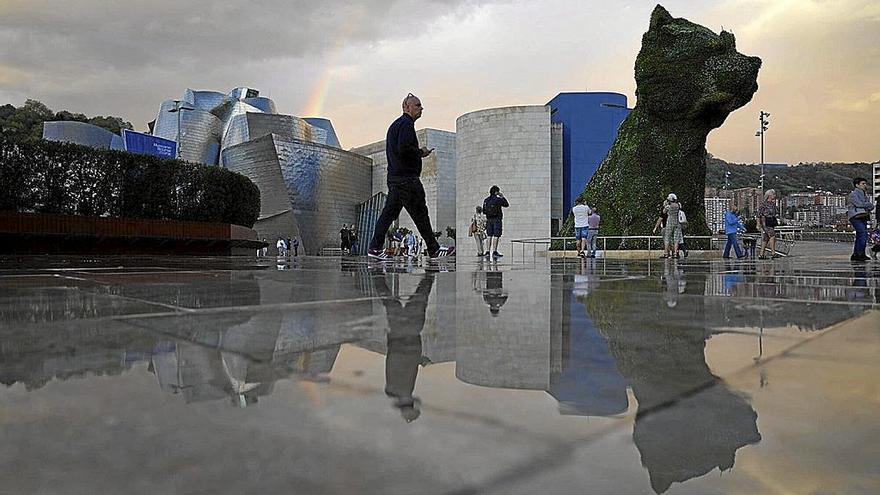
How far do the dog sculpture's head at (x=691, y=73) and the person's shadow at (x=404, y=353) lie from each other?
1400cm

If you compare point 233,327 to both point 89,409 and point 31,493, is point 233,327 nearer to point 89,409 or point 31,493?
point 89,409

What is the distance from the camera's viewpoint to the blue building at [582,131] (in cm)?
3180

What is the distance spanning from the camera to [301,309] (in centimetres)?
219

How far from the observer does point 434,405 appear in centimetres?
92

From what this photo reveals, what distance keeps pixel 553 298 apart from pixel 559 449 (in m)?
2.19

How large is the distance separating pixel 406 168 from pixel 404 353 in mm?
5556

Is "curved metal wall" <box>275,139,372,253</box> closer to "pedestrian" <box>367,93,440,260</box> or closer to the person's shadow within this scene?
"pedestrian" <box>367,93,440,260</box>

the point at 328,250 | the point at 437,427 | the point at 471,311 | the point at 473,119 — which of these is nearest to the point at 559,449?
the point at 437,427

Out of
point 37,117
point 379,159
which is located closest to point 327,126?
point 379,159

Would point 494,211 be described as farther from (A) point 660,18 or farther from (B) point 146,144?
(B) point 146,144

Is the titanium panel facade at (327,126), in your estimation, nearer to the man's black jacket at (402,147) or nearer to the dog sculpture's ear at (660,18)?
the dog sculpture's ear at (660,18)

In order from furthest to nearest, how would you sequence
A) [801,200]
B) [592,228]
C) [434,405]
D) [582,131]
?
[801,200]
[582,131]
[592,228]
[434,405]

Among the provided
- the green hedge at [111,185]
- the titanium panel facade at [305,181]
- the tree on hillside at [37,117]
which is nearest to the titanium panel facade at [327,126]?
the titanium panel facade at [305,181]

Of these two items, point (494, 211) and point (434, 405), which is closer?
point (434, 405)
